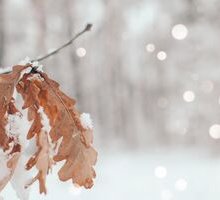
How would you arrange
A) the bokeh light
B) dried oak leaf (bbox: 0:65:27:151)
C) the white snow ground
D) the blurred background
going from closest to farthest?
dried oak leaf (bbox: 0:65:27:151), the white snow ground, the blurred background, the bokeh light

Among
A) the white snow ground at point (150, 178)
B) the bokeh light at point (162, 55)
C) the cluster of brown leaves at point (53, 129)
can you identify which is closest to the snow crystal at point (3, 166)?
the cluster of brown leaves at point (53, 129)

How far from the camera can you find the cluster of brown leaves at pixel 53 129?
3.11ft

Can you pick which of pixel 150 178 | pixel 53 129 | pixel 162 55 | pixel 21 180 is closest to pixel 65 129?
pixel 53 129

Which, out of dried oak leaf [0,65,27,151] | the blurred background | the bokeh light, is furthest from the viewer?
the bokeh light

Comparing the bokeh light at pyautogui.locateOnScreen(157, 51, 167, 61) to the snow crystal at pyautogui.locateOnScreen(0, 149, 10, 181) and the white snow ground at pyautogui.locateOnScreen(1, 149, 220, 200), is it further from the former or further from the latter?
the snow crystal at pyautogui.locateOnScreen(0, 149, 10, 181)

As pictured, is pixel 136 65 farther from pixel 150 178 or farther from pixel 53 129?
pixel 53 129

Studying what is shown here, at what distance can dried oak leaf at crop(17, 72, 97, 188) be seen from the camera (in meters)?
0.95

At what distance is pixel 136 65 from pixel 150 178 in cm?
556

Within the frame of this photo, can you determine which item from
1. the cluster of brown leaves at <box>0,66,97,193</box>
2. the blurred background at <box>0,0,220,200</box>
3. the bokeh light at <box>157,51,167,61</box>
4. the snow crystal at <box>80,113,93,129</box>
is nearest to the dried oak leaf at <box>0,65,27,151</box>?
the cluster of brown leaves at <box>0,66,97,193</box>

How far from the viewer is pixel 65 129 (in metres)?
0.96

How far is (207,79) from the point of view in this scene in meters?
13.3

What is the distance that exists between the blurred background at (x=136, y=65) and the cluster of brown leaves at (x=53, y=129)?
11216mm

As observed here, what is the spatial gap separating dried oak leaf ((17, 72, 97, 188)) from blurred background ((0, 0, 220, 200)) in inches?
442

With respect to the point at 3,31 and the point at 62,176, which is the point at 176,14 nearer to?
the point at 3,31
